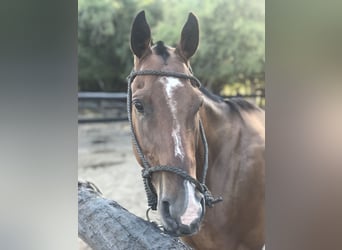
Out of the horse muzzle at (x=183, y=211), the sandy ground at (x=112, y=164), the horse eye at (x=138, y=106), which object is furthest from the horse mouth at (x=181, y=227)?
the horse eye at (x=138, y=106)

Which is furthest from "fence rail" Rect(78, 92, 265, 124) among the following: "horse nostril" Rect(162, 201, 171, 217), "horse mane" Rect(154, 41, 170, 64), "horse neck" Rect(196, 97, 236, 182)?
"horse nostril" Rect(162, 201, 171, 217)

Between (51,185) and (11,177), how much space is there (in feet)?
0.53

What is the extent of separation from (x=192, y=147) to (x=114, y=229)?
0.45 m

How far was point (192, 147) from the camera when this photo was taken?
165 cm

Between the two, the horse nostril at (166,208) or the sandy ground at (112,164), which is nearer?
the horse nostril at (166,208)

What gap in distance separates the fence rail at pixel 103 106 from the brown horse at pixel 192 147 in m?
0.05

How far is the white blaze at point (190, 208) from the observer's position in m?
1.59

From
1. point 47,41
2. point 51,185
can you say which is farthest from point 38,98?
point 51,185

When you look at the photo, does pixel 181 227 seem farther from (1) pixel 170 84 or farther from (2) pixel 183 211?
(1) pixel 170 84

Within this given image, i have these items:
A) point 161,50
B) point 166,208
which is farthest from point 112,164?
point 161,50

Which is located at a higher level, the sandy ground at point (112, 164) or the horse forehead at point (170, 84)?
the horse forehead at point (170, 84)

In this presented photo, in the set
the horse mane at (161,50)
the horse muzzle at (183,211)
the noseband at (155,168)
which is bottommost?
the horse muzzle at (183,211)

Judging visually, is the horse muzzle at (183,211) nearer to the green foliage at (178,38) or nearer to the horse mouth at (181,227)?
the horse mouth at (181,227)

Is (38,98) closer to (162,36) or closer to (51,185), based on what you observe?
(51,185)
